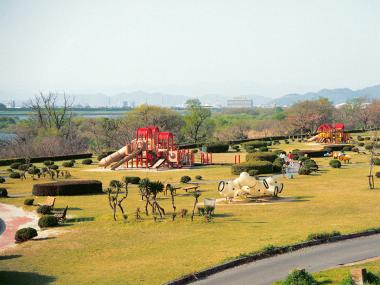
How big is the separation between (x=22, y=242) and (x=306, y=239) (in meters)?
14.4

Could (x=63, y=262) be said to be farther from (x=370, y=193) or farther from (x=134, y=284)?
(x=370, y=193)

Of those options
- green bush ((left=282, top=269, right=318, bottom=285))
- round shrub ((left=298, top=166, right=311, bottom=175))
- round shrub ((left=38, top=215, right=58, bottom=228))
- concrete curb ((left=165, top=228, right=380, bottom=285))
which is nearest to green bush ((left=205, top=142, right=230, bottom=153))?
round shrub ((left=298, top=166, right=311, bottom=175))

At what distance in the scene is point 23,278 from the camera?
25234mm

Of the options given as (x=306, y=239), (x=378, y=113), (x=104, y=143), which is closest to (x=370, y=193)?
(x=306, y=239)

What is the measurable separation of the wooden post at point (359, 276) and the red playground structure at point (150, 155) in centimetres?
5622

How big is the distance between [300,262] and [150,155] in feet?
177

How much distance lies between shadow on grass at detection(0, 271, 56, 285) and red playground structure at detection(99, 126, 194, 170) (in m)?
51.5

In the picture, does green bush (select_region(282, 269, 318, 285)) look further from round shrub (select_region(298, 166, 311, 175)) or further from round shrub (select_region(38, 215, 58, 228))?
round shrub (select_region(298, 166, 311, 175))

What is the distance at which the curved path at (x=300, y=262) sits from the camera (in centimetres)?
2453

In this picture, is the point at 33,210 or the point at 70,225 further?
the point at 33,210

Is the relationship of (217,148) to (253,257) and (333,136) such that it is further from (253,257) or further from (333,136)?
(253,257)

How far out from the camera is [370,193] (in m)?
49.2

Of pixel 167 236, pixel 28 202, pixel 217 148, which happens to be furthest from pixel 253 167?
pixel 217 148

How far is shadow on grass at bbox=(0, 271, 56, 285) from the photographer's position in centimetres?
2456
